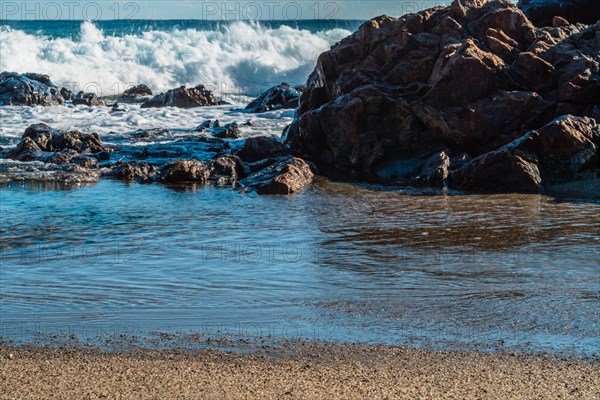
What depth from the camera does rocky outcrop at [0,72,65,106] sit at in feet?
74.2

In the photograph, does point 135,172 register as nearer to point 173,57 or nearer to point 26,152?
point 26,152

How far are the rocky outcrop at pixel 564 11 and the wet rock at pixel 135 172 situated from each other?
28.8 ft

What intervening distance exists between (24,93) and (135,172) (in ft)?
37.0

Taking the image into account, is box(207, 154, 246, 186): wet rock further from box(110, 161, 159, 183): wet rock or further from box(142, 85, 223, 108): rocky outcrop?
box(142, 85, 223, 108): rocky outcrop

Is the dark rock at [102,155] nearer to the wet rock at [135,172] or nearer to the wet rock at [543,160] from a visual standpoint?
the wet rock at [135,172]

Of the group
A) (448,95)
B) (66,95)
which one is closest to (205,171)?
(448,95)

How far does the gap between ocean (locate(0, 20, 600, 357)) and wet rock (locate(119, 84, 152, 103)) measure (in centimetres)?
1406

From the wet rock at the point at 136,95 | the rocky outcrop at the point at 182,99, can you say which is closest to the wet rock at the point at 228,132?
the rocky outcrop at the point at 182,99

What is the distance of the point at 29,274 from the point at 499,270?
3.76 meters

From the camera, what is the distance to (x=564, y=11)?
56.9 feet

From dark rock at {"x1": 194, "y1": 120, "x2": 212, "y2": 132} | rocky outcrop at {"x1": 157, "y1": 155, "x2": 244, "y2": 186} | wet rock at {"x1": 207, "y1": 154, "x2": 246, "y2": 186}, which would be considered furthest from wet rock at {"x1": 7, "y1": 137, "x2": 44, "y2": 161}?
dark rock at {"x1": 194, "y1": 120, "x2": 212, "y2": 132}

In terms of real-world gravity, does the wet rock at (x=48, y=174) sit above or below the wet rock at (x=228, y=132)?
below

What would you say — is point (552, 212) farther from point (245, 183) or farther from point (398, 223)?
point (245, 183)

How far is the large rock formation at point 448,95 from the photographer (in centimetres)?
1258
